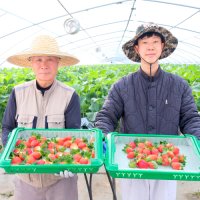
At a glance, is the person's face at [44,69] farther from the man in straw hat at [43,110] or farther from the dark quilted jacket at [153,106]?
the dark quilted jacket at [153,106]

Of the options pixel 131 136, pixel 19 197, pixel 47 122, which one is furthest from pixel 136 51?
pixel 19 197

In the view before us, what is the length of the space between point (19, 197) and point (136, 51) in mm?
1674

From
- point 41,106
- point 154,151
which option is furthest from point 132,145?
point 41,106

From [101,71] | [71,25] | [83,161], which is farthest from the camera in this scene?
[71,25]

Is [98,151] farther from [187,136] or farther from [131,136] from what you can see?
[187,136]

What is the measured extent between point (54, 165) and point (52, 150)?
0.38 metres

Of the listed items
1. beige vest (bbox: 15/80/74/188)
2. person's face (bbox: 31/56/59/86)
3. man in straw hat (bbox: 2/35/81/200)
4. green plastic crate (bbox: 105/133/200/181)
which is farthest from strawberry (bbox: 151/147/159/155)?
person's face (bbox: 31/56/59/86)

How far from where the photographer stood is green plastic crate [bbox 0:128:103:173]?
192cm

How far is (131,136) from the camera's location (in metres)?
2.39

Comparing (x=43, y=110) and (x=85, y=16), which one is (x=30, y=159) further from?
(x=85, y=16)

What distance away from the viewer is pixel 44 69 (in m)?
2.49

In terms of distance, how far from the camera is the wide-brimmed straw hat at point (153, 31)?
238 centimetres

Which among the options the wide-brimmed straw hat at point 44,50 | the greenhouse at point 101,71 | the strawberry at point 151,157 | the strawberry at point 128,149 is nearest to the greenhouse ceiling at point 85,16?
the greenhouse at point 101,71

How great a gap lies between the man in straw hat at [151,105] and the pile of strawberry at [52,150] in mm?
252
